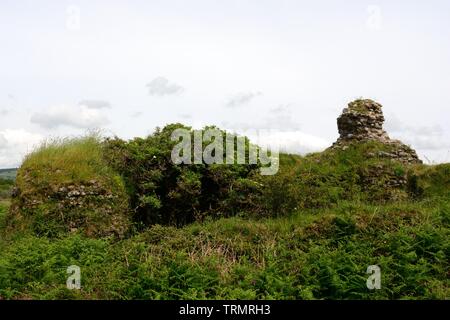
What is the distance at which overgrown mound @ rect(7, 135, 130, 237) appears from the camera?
13531mm

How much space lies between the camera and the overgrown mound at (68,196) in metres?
13.5

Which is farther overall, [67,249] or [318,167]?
[318,167]

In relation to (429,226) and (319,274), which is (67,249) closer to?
(319,274)

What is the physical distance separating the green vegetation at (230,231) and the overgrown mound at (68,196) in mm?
49

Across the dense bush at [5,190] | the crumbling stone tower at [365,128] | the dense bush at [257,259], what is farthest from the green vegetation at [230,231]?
the dense bush at [5,190]

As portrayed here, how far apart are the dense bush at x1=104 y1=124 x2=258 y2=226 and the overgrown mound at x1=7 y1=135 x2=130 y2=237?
604 mm

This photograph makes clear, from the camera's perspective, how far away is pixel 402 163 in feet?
60.4

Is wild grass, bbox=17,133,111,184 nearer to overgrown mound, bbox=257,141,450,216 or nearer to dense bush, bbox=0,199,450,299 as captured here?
dense bush, bbox=0,199,450,299

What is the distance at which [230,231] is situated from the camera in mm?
12477

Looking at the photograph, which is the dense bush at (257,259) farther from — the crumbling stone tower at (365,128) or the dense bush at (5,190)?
the dense bush at (5,190)

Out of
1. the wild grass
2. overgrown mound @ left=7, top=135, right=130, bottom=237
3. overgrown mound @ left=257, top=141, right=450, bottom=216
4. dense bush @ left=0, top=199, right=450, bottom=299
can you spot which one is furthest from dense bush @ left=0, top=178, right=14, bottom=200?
overgrown mound @ left=257, top=141, right=450, bottom=216
